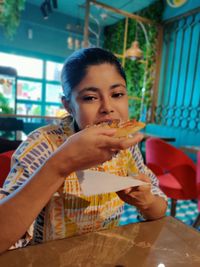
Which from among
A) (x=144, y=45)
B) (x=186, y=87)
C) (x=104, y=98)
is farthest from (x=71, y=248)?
(x=144, y=45)

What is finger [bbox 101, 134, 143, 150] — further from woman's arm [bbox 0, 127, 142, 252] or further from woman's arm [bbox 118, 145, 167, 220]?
woman's arm [bbox 118, 145, 167, 220]

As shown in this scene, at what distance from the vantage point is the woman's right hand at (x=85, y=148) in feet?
1.92

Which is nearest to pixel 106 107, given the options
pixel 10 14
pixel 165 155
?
pixel 165 155

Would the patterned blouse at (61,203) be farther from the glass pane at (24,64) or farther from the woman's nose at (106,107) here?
the glass pane at (24,64)

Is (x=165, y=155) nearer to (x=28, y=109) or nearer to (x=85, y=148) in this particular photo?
(x=85, y=148)

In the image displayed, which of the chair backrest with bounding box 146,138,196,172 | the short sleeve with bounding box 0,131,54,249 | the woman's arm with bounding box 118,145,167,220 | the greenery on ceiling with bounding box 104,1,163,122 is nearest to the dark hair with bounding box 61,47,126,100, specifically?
the short sleeve with bounding box 0,131,54,249

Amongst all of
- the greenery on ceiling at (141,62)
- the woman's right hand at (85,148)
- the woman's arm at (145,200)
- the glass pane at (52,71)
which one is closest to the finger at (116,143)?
the woman's right hand at (85,148)

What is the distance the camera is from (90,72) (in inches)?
33.2

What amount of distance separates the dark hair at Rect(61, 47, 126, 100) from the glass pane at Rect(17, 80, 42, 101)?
6.15 metres

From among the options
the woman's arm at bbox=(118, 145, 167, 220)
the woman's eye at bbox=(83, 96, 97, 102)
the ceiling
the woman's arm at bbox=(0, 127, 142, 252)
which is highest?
the ceiling

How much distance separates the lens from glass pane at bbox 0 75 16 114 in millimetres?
4289

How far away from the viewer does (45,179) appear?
1.95 feet

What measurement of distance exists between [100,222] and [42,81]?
6.57 metres

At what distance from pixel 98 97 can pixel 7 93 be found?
13.6 feet
